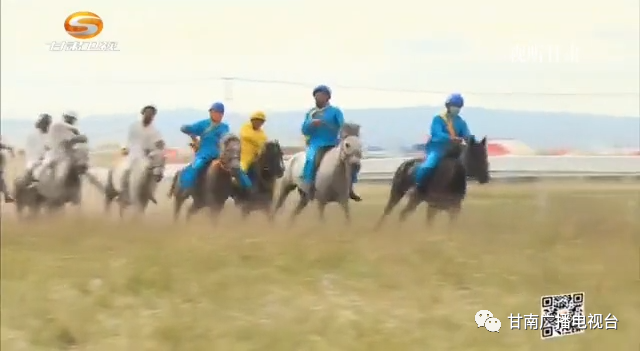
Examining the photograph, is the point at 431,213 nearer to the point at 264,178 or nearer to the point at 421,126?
the point at 421,126

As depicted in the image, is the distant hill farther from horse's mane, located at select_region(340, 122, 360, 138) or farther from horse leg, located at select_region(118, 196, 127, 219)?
horse leg, located at select_region(118, 196, 127, 219)

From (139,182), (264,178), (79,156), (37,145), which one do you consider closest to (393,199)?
(264,178)

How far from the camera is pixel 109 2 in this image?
6.90 ft

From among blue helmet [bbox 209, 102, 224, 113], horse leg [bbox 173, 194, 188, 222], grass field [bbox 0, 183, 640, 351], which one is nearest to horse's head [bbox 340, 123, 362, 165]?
grass field [bbox 0, 183, 640, 351]

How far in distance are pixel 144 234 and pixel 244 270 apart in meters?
0.30

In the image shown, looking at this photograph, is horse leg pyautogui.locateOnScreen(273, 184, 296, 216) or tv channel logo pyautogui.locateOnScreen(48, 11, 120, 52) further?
horse leg pyautogui.locateOnScreen(273, 184, 296, 216)

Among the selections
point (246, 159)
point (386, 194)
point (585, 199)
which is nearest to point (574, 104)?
point (585, 199)

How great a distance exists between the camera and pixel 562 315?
2275 millimetres

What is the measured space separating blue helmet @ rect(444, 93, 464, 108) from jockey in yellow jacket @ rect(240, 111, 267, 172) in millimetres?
514

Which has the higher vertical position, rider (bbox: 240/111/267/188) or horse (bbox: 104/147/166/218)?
rider (bbox: 240/111/267/188)

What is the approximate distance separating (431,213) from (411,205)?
0.20 feet

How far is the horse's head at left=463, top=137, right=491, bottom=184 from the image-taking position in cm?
222

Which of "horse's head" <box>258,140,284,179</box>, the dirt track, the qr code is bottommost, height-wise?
the qr code

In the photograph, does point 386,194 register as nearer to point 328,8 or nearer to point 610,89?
point 328,8
